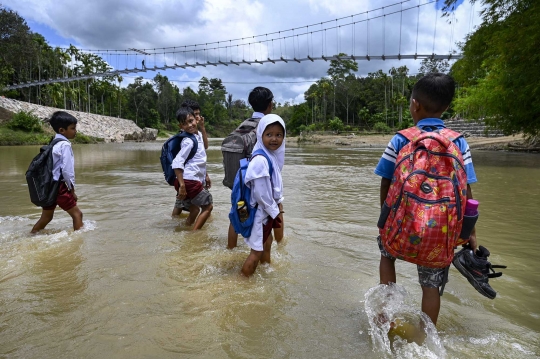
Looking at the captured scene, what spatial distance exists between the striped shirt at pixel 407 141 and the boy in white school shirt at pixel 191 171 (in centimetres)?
277

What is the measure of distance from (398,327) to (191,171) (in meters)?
3.00

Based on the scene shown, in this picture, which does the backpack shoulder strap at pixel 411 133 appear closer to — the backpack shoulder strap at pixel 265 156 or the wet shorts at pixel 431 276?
the wet shorts at pixel 431 276

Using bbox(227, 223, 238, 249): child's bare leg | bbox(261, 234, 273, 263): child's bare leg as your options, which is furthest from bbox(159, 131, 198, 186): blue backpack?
bbox(261, 234, 273, 263): child's bare leg

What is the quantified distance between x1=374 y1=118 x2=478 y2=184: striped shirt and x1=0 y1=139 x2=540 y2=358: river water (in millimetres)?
851

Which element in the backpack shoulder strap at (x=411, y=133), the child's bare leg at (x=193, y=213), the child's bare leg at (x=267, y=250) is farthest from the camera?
the child's bare leg at (x=193, y=213)

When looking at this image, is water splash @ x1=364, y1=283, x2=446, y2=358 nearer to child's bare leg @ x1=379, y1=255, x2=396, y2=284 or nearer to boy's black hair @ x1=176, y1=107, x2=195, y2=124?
child's bare leg @ x1=379, y1=255, x2=396, y2=284

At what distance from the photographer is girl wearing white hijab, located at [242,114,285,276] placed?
117 inches

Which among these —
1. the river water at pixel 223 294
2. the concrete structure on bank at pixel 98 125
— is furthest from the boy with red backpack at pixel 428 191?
the concrete structure on bank at pixel 98 125

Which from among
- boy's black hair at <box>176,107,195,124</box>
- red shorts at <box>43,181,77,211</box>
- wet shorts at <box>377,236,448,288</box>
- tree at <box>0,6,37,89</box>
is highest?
tree at <box>0,6,37,89</box>

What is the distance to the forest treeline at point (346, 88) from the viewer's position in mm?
13666

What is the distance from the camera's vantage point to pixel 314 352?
2100mm

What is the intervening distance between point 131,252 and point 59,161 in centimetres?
143

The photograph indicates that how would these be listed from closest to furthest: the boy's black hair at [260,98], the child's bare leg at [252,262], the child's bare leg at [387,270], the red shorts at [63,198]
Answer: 1. the child's bare leg at [387,270]
2. the child's bare leg at [252,262]
3. the boy's black hair at [260,98]
4. the red shorts at [63,198]

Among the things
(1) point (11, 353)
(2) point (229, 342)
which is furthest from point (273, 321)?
(1) point (11, 353)
